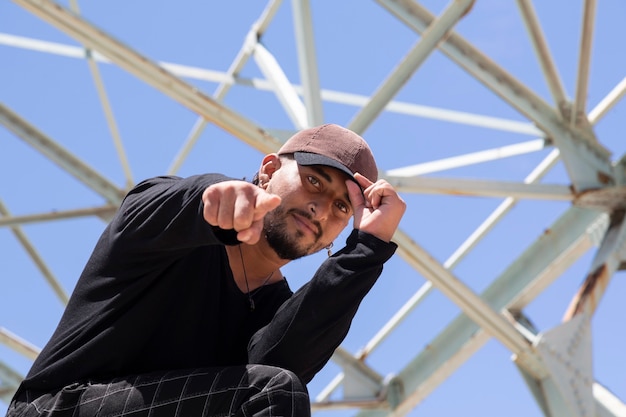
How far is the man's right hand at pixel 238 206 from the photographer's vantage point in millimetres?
2959

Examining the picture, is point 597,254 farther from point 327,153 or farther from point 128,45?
point 327,153

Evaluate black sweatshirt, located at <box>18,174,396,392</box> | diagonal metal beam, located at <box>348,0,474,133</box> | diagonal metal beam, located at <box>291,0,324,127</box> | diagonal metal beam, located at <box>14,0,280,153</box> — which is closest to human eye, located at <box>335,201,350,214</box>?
black sweatshirt, located at <box>18,174,396,392</box>

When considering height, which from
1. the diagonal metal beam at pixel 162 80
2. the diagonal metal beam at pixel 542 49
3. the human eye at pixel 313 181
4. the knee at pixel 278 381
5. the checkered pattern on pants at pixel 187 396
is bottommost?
the checkered pattern on pants at pixel 187 396

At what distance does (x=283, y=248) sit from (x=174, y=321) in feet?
1.30

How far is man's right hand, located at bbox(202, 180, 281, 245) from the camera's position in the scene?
2959mm

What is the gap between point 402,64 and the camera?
698cm

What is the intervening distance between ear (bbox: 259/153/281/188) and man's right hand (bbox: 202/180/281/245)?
27.1 inches

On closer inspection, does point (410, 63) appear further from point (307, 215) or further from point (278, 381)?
point (278, 381)

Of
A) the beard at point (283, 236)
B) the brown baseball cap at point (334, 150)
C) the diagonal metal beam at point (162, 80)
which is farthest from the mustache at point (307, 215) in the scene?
the diagonal metal beam at point (162, 80)

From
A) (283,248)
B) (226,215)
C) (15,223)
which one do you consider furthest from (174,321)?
(15,223)

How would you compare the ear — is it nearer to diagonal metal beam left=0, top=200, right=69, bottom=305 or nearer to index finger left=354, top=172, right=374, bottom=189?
index finger left=354, top=172, right=374, bottom=189

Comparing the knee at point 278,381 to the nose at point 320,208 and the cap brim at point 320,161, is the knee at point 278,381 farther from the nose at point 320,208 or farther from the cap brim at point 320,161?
the cap brim at point 320,161

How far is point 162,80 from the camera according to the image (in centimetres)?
667

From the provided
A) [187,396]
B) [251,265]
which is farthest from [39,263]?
[187,396]
